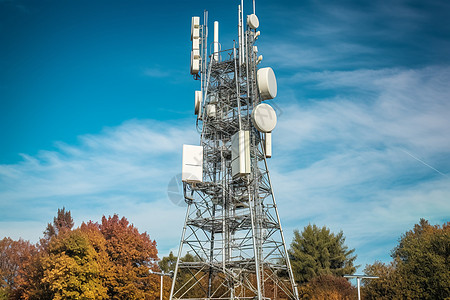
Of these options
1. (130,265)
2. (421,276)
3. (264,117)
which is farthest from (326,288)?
(130,265)

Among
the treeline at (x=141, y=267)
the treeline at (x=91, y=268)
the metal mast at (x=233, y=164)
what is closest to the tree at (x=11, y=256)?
the treeline at (x=141, y=267)

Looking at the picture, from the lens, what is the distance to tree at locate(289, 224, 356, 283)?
165 ft

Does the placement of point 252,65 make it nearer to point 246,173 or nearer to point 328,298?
point 246,173

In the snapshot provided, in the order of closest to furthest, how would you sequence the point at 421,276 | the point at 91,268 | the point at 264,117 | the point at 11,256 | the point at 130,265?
1. the point at 421,276
2. the point at 264,117
3. the point at 91,268
4. the point at 130,265
5. the point at 11,256

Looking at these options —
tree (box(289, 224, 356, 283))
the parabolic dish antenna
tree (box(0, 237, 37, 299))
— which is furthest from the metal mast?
tree (box(0, 237, 37, 299))

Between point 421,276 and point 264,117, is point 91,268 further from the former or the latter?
point 421,276

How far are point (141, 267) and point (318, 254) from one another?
67.8 feet

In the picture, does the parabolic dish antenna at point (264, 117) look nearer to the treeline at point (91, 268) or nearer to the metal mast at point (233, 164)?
the metal mast at point (233, 164)

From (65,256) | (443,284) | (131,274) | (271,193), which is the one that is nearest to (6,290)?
(65,256)

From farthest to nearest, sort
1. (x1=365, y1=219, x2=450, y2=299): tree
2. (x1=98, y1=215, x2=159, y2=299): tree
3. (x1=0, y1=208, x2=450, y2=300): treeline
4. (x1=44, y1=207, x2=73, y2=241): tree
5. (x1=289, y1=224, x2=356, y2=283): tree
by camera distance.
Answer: (x1=44, y1=207, x2=73, y2=241): tree → (x1=289, y1=224, x2=356, y2=283): tree → (x1=98, y1=215, x2=159, y2=299): tree → (x1=0, y1=208, x2=450, y2=300): treeline → (x1=365, y1=219, x2=450, y2=299): tree

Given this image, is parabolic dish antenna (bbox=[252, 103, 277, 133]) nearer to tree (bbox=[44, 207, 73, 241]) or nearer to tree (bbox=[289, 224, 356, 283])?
tree (bbox=[289, 224, 356, 283])

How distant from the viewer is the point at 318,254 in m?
51.5

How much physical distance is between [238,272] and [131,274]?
17.0m

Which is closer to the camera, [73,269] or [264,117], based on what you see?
[264,117]
